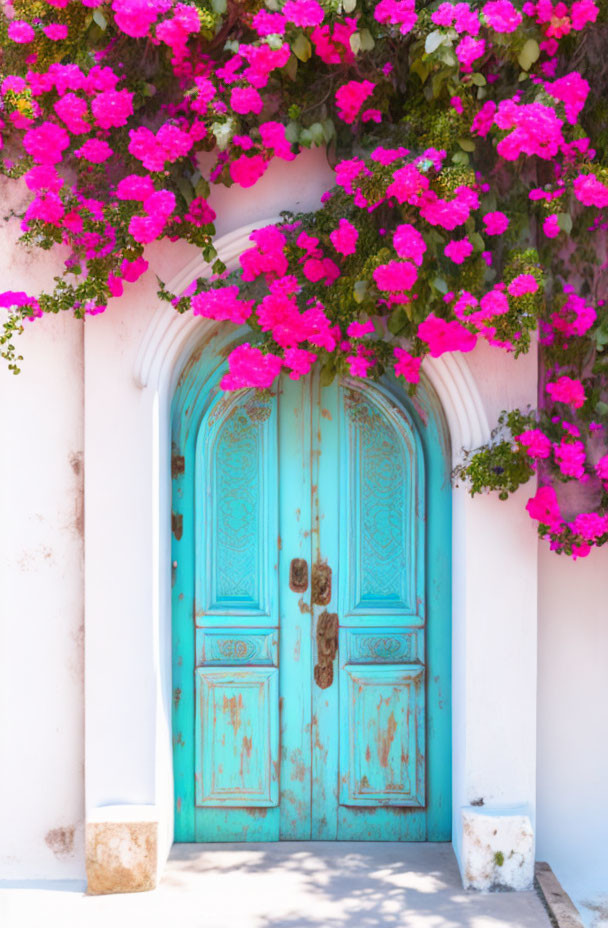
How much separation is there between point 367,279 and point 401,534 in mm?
1302

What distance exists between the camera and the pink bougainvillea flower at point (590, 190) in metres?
3.93

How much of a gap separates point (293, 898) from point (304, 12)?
3622mm

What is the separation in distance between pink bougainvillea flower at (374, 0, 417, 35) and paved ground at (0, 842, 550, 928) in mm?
3568

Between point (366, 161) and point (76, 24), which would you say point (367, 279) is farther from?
point (76, 24)

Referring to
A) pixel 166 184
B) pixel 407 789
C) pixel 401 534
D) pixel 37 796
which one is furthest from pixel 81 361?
pixel 407 789

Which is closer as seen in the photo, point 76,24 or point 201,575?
point 76,24

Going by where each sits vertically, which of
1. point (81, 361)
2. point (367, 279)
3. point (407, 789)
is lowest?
point (407, 789)

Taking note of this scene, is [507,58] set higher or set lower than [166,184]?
higher

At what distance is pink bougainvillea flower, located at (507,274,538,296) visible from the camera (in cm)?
388

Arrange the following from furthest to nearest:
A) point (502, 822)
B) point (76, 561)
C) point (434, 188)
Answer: point (76, 561), point (502, 822), point (434, 188)

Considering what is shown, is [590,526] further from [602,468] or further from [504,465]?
[504,465]

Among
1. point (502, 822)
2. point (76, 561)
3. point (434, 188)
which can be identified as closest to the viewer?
point (434, 188)

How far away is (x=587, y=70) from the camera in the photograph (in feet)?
13.5

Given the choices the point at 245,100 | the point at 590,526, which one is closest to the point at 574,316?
the point at 590,526
